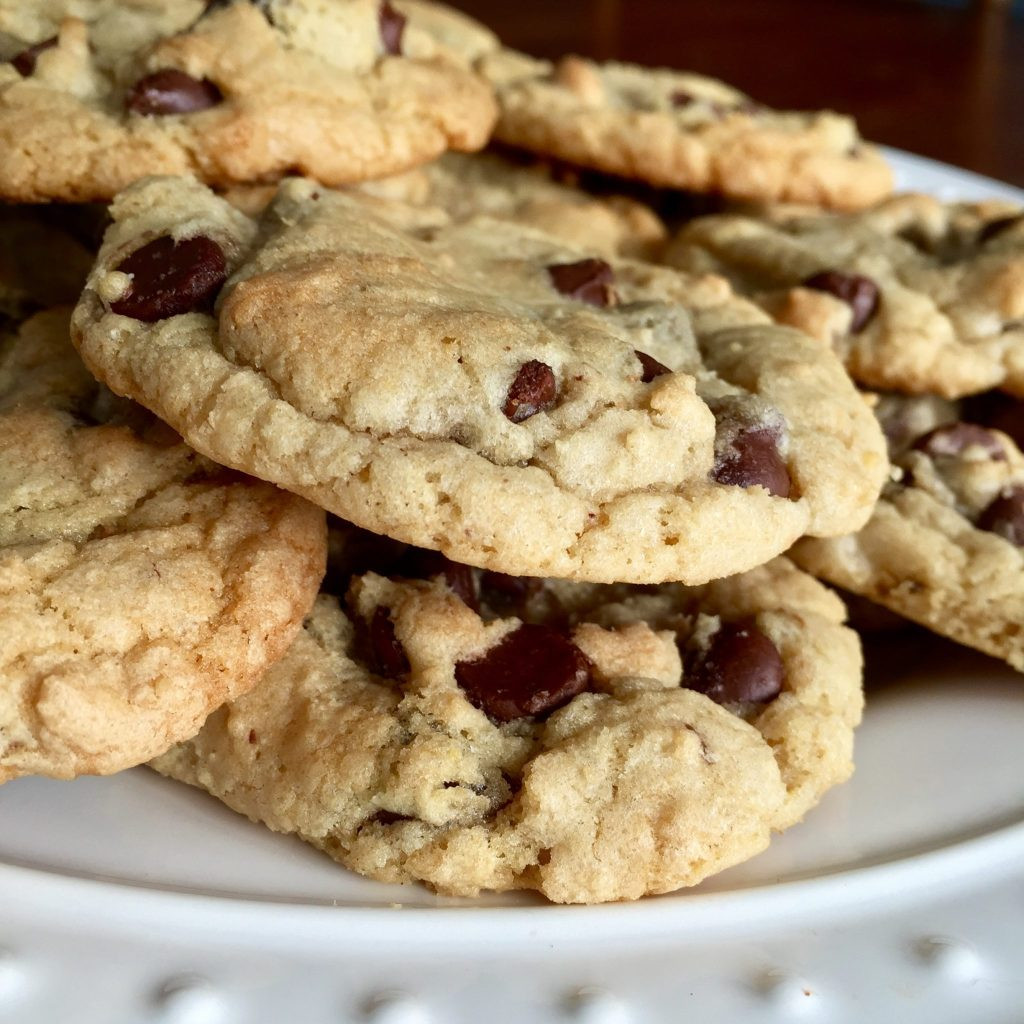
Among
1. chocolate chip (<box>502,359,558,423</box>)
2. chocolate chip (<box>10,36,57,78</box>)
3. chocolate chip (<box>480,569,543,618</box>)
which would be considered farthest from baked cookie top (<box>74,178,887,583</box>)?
chocolate chip (<box>10,36,57,78</box>)

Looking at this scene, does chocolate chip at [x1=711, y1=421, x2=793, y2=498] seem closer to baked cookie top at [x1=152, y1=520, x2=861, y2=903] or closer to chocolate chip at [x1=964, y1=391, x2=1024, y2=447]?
baked cookie top at [x1=152, y1=520, x2=861, y2=903]

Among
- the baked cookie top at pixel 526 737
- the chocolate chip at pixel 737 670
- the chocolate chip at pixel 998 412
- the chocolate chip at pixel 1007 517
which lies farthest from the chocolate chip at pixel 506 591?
the chocolate chip at pixel 998 412

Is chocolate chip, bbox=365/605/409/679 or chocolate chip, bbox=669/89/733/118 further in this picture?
chocolate chip, bbox=669/89/733/118

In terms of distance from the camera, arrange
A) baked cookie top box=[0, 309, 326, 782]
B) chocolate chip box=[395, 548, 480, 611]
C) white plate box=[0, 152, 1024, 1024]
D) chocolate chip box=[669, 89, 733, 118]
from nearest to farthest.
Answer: white plate box=[0, 152, 1024, 1024], baked cookie top box=[0, 309, 326, 782], chocolate chip box=[395, 548, 480, 611], chocolate chip box=[669, 89, 733, 118]

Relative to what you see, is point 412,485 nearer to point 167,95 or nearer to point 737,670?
point 737,670

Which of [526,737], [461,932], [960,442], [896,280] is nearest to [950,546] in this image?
[960,442]

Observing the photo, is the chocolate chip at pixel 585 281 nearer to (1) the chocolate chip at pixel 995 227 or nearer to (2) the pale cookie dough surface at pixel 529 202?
(2) the pale cookie dough surface at pixel 529 202

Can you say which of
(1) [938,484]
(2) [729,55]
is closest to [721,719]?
(1) [938,484]

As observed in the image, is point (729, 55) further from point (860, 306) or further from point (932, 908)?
point (932, 908)
